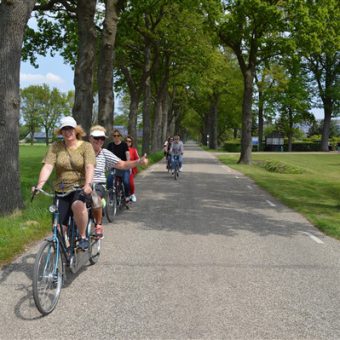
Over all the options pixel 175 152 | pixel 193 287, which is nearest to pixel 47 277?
pixel 193 287

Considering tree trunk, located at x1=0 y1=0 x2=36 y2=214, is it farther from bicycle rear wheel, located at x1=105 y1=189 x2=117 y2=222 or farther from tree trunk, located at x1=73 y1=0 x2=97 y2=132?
tree trunk, located at x1=73 y1=0 x2=97 y2=132

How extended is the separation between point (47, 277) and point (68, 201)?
3.21ft

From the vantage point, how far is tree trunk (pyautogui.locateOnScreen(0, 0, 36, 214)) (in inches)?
334

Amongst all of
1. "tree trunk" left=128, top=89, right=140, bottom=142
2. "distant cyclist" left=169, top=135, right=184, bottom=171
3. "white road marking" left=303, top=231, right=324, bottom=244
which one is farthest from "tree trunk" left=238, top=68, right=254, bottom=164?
"white road marking" left=303, top=231, right=324, bottom=244

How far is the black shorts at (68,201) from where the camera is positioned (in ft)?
16.9

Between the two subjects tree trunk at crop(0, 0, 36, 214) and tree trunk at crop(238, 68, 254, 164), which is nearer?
tree trunk at crop(0, 0, 36, 214)

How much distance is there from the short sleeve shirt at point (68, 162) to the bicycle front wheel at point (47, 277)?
848 millimetres

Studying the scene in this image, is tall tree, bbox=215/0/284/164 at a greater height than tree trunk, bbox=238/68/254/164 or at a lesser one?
greater

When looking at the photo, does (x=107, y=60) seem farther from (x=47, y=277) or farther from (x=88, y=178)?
(x=47, y=277)

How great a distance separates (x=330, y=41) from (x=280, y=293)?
26.5 metres

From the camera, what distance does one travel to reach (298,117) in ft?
206

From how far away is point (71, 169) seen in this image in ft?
17.3

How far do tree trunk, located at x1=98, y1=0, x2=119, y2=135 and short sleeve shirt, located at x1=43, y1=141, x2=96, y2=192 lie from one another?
11.8m

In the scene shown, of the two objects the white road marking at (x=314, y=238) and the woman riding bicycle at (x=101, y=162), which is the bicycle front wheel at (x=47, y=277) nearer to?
the woman riding bicycle at (x=101, y=162)
